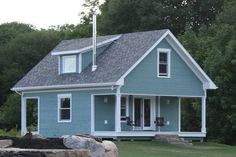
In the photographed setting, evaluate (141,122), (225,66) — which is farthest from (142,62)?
(225,66)

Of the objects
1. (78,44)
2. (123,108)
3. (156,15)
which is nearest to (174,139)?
(123,108)

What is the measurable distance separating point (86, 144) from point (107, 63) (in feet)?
78.5

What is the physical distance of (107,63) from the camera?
39.8 metres

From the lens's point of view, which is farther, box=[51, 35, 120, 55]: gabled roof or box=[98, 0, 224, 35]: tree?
box=[98, 0, 224, 35]: tree

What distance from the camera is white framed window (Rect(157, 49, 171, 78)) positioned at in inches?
1566

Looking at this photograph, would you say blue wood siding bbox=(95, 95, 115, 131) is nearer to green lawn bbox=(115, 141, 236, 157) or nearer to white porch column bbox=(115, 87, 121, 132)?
white porch column bbox=(115, 87, 121, 132)

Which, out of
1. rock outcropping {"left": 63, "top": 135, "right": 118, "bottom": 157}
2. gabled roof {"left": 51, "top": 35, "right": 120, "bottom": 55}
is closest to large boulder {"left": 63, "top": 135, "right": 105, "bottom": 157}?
rock outcropping {"left": 63, "top": 135, "right": 118, "bottom": 157}

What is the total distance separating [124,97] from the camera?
39781 mm

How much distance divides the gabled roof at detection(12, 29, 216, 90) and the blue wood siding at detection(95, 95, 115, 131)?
1605 mm

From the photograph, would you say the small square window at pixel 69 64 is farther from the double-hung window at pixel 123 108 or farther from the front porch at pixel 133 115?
the double-hung window at pixel 123 108

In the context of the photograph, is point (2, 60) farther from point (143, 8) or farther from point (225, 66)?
point (225, 66)

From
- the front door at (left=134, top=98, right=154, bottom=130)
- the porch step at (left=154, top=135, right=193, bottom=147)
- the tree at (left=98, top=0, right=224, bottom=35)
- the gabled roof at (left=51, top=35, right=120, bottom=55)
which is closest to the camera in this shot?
the porch step at (left=154, top=135, right=193, bottom=147)

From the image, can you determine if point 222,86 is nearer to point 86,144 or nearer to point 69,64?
point 69,64

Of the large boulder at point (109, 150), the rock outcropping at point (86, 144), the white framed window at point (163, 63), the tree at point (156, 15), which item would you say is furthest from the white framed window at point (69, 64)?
the rock outcropping at point (86, 144)
